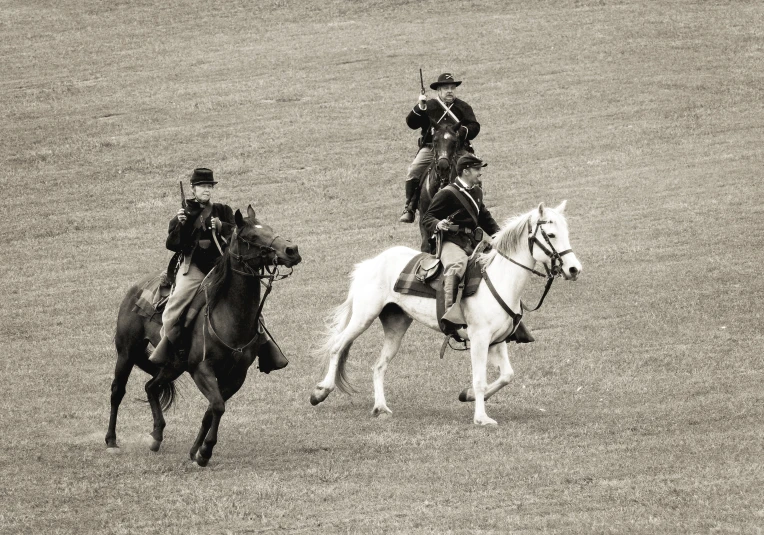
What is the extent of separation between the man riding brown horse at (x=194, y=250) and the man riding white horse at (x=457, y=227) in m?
2.63

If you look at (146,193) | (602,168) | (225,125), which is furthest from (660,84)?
(146,193)

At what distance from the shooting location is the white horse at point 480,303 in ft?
50.9

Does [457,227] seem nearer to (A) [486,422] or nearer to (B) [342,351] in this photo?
(B) [342,351]

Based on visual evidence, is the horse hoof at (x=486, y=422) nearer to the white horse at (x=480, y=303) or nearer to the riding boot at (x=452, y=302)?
the white horse at (x=480, y=303)

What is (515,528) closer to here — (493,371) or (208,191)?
(208,191)

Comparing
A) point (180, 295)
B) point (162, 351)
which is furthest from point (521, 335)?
point (162, 351)

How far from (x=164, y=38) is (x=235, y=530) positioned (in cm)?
4257

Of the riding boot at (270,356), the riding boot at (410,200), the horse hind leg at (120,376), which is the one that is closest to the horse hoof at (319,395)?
the riding boot at (270,356)

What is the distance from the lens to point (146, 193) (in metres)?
34.6

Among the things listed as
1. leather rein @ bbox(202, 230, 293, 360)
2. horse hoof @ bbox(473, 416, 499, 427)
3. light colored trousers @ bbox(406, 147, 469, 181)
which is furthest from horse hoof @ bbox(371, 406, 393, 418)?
light colored trousers @ bbox(406, 147, 469, 181)

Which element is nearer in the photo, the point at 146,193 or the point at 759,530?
the point at 759,530

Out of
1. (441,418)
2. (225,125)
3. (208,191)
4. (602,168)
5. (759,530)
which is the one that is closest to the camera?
(759,530)

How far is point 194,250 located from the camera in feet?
49.0

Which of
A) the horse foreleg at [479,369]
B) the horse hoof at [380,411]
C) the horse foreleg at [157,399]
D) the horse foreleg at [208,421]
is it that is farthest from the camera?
the horse hoof at [380,411]
